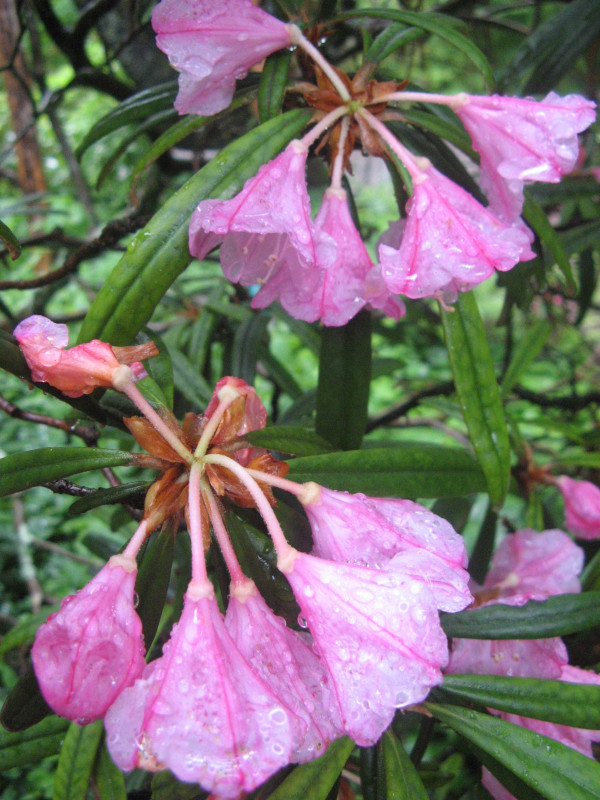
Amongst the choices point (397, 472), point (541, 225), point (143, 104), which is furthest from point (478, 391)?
point (143, 104)

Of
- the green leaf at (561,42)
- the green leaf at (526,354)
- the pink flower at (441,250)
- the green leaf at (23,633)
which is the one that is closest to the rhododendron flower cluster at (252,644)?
the pink flower at (441,250)

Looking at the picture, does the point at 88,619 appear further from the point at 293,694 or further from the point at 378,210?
the point at 378,210

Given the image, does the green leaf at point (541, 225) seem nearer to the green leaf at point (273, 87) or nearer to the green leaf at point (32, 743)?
the green leaf at point (273, 87)

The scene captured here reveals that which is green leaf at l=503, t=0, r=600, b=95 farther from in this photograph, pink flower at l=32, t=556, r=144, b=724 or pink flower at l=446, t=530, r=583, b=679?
pink flower at l=32, t=556, r=144, b=724

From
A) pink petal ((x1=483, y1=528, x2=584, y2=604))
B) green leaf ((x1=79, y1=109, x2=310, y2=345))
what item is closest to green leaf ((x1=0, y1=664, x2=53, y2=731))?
green leaf ((x1=79, y1=109, x2=310, y2=345))

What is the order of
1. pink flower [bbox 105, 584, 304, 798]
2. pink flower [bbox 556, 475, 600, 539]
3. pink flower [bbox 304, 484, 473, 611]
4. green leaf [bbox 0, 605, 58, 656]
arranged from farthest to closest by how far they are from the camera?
1. pink flower [bbox 556, 475, 600, 539]
2. green leaf [bbox 0, 605, 58, 656]
3. pink flower [bbox 304, 484, 473, 611]
4. pink flower [bbox 105, 584, 304, 798]

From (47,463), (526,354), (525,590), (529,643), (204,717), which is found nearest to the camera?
(204,717)

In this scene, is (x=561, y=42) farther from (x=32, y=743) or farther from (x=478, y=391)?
(x=32, y=743)
